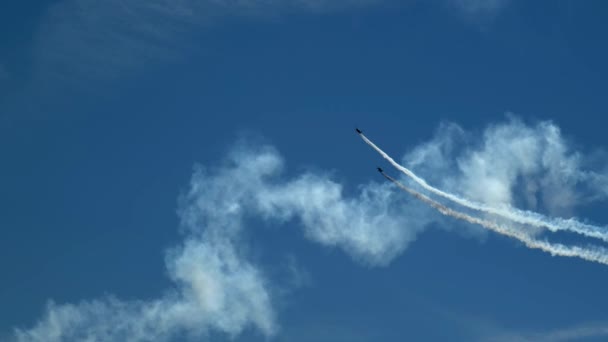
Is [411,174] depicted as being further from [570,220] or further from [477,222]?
[570,220]

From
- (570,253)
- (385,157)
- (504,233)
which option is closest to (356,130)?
(385,157)

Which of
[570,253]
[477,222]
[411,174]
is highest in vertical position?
[411,174]

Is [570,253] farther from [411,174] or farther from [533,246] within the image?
[411,174]

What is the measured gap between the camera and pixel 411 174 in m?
130

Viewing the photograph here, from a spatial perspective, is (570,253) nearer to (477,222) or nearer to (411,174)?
(477,222)

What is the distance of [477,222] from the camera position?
124 m

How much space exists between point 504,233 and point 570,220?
407 inches

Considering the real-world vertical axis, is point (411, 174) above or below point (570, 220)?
above

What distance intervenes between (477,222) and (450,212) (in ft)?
15.0

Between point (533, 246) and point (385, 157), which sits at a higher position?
point (385, 157)

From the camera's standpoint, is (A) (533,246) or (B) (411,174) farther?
(B) (411,174)

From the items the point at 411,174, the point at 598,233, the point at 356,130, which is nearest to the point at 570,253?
the point at 598,233

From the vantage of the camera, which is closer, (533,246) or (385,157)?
(533,246)

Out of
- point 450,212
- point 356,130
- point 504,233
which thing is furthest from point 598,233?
point 356,130
